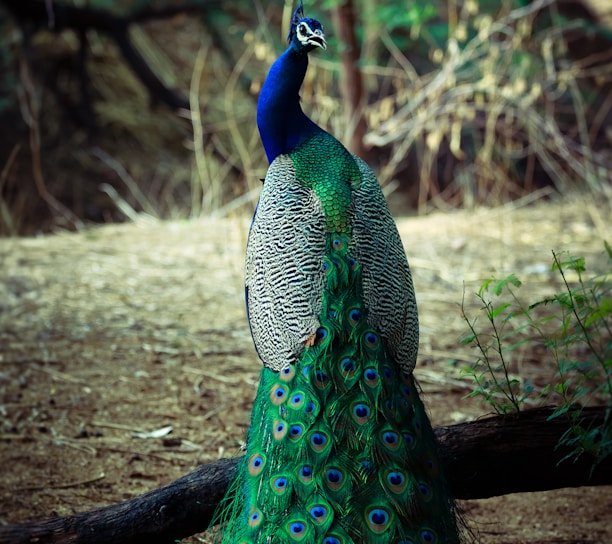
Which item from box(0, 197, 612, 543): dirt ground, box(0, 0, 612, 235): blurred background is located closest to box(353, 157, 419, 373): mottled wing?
box(0, 197, 612, 543): dirt ground

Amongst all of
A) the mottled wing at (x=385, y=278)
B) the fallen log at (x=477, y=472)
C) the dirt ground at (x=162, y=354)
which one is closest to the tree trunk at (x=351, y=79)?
the dirt ground at (x=162, y=354)

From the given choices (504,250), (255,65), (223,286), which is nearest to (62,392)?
(223,286)

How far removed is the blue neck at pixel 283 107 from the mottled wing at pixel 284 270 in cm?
38

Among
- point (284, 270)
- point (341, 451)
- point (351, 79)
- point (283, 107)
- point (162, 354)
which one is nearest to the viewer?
point (341, 451)

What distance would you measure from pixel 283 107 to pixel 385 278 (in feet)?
3.11

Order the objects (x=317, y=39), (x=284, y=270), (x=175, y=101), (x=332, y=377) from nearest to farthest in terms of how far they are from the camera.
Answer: (x=332, y=377)
(x=284, y=270)
(x=317, y=39)
(x=175, y=101)

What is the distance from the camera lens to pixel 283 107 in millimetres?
3051

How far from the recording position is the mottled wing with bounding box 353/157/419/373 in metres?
2.41

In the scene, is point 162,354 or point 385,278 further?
point 162,354

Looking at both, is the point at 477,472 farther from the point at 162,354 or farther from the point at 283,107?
the point at 162,354

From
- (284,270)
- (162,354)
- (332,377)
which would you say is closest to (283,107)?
(284,270)

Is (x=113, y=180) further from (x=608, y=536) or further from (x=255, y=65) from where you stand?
(x=608, y=536)

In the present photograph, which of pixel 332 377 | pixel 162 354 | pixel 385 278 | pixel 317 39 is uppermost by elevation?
pixel 317 39

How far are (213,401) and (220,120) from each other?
8074mm
